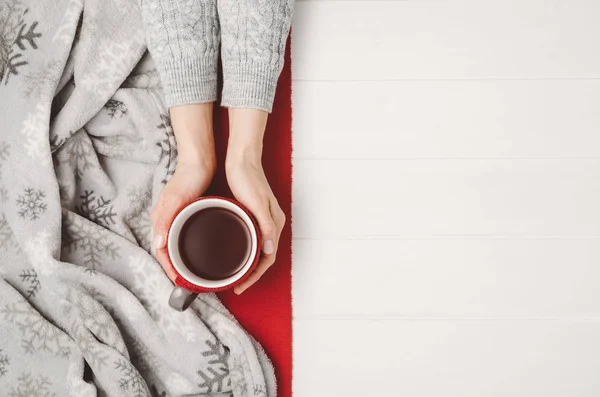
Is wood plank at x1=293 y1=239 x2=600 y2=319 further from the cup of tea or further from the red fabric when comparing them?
the cup of tea

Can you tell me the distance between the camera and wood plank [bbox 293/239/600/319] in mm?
849

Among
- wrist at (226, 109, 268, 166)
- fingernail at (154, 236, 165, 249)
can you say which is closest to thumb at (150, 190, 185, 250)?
fingernail at (154, 236, 165, 249)

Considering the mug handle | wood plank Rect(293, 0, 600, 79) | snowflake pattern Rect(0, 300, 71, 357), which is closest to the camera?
the mug handle

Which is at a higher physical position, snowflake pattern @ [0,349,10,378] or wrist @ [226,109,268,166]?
wrist @ [226,109,268,166]

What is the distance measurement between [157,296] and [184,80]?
33 centimetres

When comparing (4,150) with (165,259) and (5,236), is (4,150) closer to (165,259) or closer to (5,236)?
(5,236)

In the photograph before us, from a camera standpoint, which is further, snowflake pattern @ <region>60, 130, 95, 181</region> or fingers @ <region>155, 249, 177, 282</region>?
snowflake pattern @ <region>60, 130, 95, 181</region>

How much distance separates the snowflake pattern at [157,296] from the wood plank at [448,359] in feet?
0.58

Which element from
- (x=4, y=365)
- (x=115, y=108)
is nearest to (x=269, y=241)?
(x=115, y=108)

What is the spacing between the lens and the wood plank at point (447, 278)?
849 millimetres

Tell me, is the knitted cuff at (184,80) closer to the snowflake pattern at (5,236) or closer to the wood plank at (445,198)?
the wood plank at (445,198)

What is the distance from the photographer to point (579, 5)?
92 cm

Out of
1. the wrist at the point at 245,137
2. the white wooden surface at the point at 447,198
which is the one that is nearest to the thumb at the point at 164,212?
the wrist at the point at 245,137

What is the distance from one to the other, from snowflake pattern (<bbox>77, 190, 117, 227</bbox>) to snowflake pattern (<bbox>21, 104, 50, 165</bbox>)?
0.08 metres
